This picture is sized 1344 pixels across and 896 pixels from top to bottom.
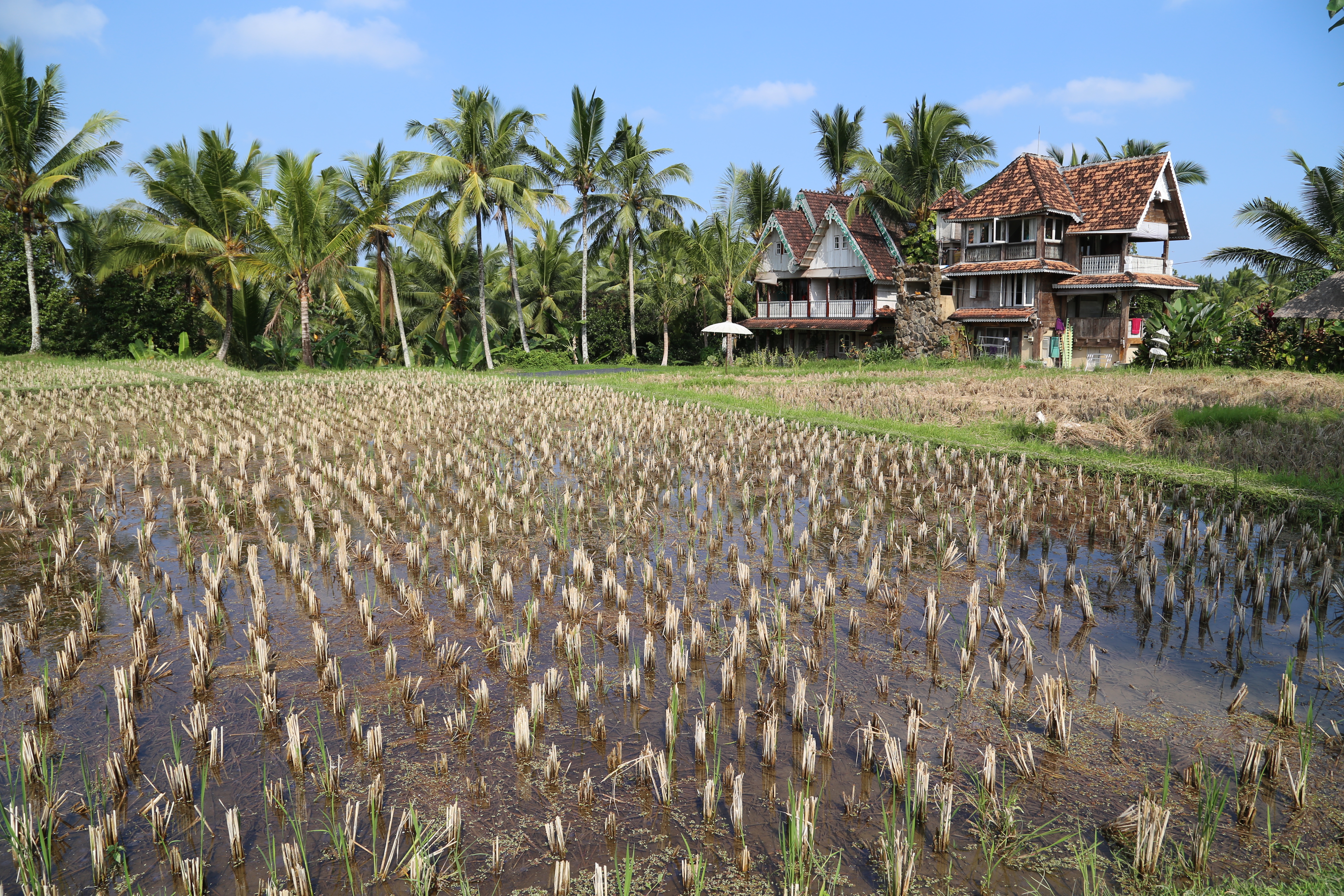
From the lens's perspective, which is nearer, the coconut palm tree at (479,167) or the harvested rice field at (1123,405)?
the harvested rice field at (1123,405)

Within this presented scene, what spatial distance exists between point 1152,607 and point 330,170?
3392cm

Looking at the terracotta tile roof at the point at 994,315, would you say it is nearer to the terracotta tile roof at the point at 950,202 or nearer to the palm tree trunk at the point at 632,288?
the terracotta tile roof at the point at 950,202

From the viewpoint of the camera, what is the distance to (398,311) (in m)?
29.8

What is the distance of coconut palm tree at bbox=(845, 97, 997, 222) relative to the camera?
2809cm

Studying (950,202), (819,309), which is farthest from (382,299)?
(950,202)

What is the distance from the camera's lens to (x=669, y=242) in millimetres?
36375

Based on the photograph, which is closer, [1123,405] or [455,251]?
[1123,405]

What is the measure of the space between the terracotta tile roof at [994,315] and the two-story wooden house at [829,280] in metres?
1.33

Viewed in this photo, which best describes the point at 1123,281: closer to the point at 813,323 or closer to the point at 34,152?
the point at 813,323

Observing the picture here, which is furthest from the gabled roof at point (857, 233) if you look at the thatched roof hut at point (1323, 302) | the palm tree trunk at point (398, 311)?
the palm tree trunk at point (398, 311)

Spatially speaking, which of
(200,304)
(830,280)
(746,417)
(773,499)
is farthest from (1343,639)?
(200,304)

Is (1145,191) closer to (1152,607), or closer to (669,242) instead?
(669,242)

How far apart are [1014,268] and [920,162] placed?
5.13m

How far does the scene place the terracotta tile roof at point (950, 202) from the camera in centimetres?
3303
